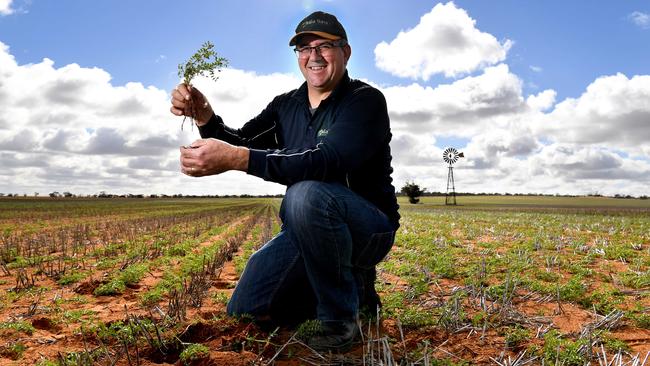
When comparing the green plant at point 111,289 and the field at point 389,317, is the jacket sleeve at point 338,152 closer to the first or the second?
the field at point 389,317

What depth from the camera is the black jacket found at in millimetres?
3078

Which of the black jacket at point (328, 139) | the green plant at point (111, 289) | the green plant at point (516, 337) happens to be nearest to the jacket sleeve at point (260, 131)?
the black jacket at point (328, 139)

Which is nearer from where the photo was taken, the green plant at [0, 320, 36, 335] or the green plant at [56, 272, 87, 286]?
the green plant at [0, 320, 36, 335]

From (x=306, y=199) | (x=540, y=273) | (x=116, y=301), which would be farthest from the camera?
(x=540, y=273)

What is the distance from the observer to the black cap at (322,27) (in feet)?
11.3

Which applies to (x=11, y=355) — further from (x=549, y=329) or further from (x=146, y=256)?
(x=146, y=256)

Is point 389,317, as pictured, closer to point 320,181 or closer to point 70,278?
point 320,181

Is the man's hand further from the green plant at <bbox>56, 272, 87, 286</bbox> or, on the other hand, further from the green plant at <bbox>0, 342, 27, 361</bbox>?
the green plant at <bbox>56, 272, 87, 286</bbox>

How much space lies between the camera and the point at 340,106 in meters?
3.45

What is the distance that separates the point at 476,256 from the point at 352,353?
18.1 feet

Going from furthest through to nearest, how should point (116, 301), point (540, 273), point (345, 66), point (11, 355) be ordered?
1. point (540, 273)
2. point (116, 301)
3. point (345, 66)
4. point (11, 355)

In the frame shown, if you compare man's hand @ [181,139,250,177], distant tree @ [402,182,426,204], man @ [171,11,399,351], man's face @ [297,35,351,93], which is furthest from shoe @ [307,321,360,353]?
distant tree @ [402,182,426,204]

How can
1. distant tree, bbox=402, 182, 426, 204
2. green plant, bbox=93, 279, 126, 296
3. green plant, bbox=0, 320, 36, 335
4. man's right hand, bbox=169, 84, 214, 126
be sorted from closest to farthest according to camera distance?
man's right hand, bbox=169, 84, 214, 126 < green plant, bbox=0, 320, 36, 335 < green plant, bbox=93, 279, 126, 296 < distant tree, bbox=402, 182, 426, 204

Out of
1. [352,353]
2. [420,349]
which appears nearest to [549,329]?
[420,349]
